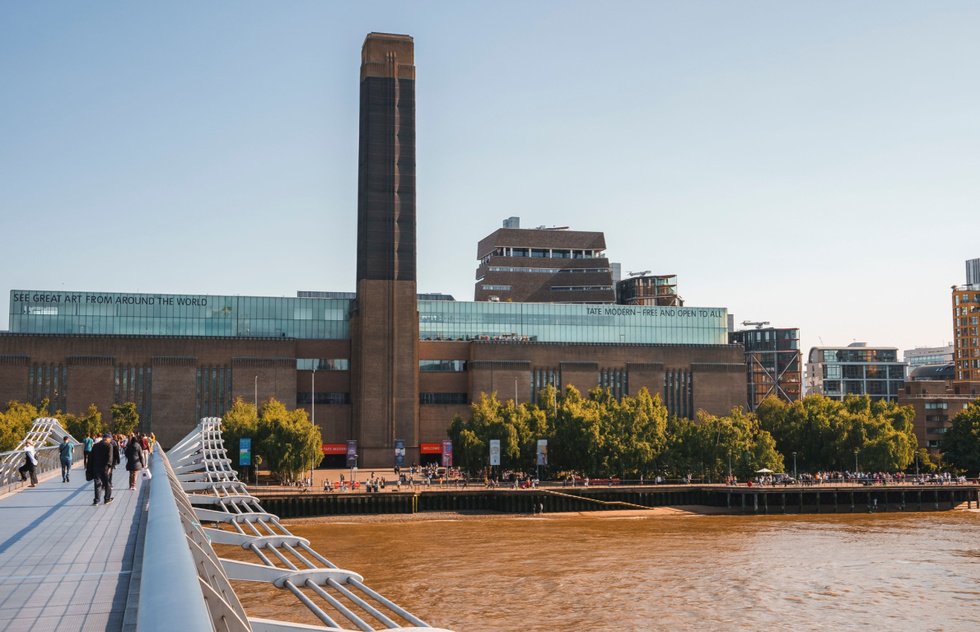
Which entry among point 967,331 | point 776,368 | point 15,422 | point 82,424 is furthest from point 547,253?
point 15,422

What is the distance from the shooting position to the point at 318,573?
9922 millimetres

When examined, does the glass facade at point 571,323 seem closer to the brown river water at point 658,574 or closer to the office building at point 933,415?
the office building at point 933,415

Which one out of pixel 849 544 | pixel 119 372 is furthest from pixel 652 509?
pixel 119 372

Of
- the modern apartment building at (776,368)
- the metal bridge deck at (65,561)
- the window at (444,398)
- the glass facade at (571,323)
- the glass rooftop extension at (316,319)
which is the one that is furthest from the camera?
the modern apartment building at (776,368)

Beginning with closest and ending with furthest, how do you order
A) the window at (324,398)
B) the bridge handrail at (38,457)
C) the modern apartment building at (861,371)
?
the bridge handrail at (38,457)
the window at (324,398)
the modern apartment building at (861,371)

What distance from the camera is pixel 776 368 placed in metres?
169

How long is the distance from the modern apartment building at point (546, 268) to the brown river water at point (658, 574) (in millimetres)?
67172

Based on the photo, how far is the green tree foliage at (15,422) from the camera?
6869 centimetres

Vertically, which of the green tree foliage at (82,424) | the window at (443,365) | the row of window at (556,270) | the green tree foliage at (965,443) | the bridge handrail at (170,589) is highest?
the row of window at (556,270)

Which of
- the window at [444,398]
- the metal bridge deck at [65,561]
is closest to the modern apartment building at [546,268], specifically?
the window at [444,398]

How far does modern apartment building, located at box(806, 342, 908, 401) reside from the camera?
178500 millimetres

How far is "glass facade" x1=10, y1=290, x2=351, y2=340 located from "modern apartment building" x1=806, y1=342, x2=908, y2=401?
10855 centimetres

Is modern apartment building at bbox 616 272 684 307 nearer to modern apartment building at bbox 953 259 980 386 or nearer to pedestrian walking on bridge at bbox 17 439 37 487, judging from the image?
modern apartment building at bbox 953 259 980 386

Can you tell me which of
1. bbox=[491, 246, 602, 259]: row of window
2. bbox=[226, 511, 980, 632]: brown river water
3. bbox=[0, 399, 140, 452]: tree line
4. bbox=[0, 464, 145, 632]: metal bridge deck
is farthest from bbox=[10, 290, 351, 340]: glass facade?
bbox=[0, 464, 145, 632]: metal bridge deck
